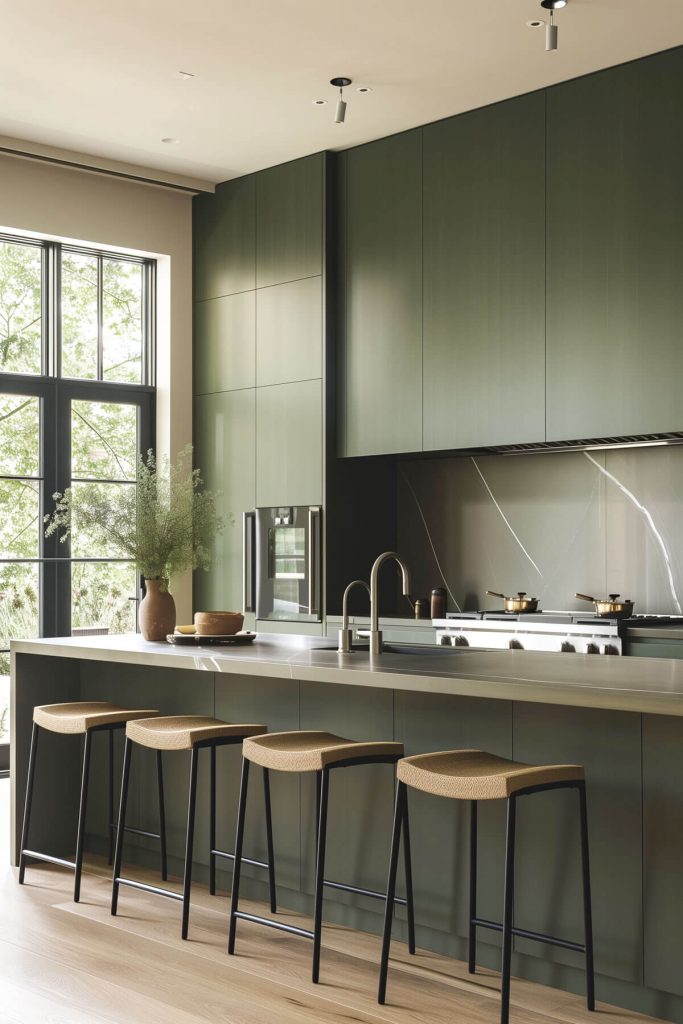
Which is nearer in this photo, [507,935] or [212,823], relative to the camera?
[507,935]

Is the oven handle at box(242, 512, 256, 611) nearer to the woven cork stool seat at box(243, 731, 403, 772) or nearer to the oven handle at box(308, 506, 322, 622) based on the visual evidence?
the oven handle at box(308, 506, 322, 622)

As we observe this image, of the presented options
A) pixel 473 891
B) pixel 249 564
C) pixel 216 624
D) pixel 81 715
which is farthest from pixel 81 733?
pixel 249 564

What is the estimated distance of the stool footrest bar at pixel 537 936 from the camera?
127 inches

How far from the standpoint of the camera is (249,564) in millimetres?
6879

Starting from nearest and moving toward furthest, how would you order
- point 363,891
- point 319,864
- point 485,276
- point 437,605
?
point 319,864 → point 363,891 → point 485,276 → point 437,605

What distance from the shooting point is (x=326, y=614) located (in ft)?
21.1

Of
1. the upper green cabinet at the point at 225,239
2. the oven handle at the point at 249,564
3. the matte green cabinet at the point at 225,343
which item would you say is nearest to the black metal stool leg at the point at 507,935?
the oven handle at the point at 249,564

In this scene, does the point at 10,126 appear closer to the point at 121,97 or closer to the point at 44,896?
the point at 121,97

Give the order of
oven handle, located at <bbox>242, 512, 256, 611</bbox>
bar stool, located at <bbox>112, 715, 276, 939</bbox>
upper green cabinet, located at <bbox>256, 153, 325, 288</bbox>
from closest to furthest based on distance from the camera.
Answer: bar stool, located at <bbox>112, 715, 276, 939</bbox> < upper green cabinet, located at <bbox>256, 153, 325, 288</bbox> < oven handle, located at <bbox>242, 512, 256, 611</bbox>

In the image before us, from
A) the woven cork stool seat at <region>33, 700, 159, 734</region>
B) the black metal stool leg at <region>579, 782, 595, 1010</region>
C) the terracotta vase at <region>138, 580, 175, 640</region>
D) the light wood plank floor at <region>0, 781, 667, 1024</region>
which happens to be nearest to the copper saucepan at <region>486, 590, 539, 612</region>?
the terracotta vase at <region>138, 580, 175, 640</region>

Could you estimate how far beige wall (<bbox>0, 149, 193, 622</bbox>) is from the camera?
662 centimetres

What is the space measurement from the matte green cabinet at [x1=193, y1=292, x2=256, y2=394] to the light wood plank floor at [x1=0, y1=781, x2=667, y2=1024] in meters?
3.55

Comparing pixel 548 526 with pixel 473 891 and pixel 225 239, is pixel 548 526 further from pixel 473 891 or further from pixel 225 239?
pixel 473 891

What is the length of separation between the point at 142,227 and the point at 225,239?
49cm
